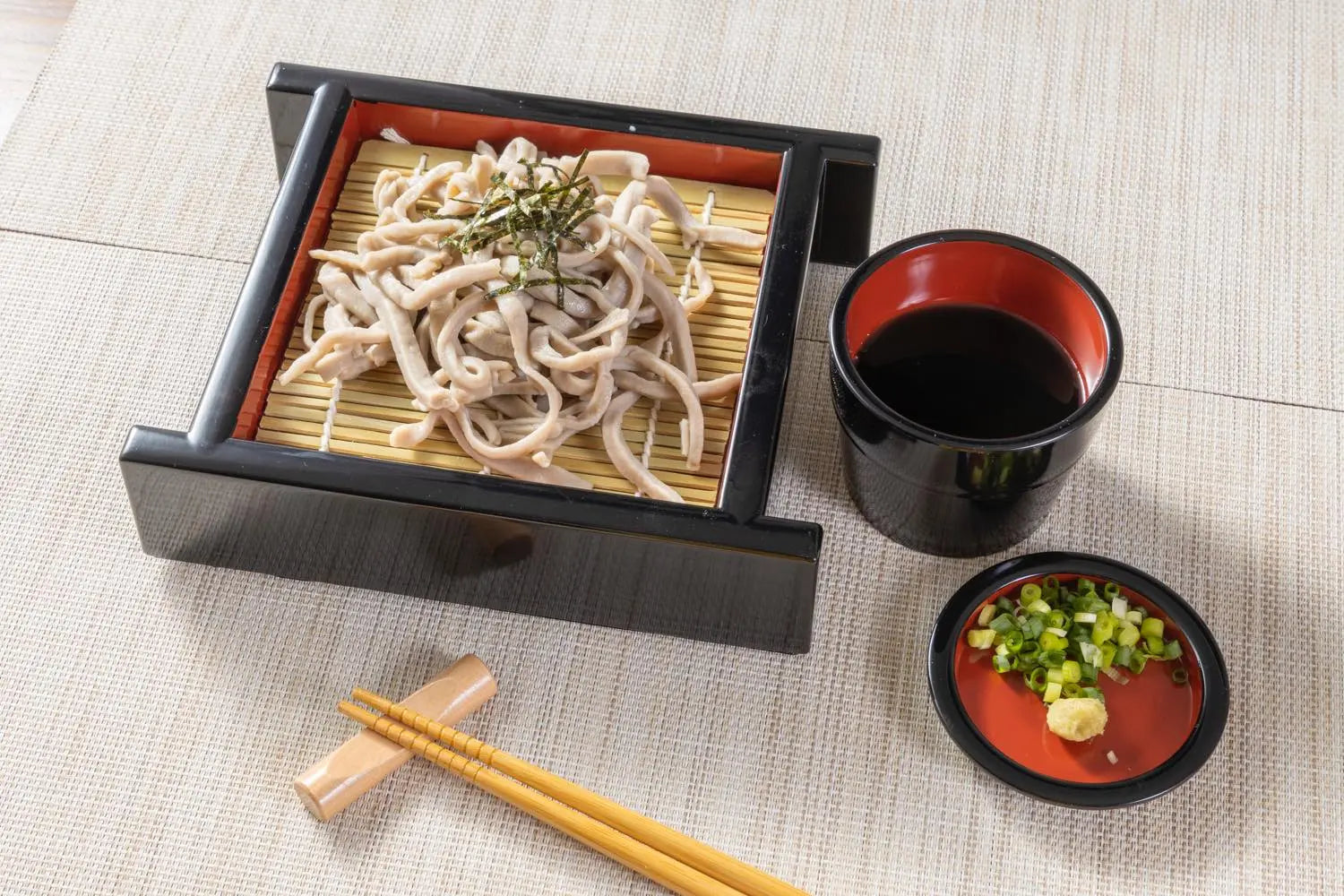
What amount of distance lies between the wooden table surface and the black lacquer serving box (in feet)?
1.66

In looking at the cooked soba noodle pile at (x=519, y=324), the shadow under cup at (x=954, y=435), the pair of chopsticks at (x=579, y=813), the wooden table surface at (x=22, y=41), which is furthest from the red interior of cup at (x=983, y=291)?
the wooden table surface at (x=22, y=41)

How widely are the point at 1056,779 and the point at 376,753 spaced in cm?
56

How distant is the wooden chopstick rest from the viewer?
1190 mm

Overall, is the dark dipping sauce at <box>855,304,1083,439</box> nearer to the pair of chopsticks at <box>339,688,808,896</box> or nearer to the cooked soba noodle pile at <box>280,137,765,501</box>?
the cooked soba noodle pile at <box>280,137,765,501</box>

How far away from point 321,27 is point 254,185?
0.27m

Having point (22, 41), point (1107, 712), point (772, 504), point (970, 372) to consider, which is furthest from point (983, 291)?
point (22, 41)

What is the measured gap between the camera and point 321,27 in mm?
1764

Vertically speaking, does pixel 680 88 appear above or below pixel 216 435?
above

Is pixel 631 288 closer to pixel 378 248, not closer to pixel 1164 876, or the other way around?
pixel 378 248

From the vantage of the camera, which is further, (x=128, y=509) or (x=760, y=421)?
(x=128, y=509)

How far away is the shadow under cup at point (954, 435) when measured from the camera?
1139 millimetres

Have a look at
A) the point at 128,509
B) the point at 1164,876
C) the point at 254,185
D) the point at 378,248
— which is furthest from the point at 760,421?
the point at 254,185

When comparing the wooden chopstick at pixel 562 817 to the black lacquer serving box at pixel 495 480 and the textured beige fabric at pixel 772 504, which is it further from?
the black lacquer serving box at pixel 495 480

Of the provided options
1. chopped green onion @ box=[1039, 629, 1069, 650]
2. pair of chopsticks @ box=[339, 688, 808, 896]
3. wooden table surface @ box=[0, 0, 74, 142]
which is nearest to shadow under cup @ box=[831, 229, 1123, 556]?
chopped green onion @ box=[1039, 629, 1069, 650]
